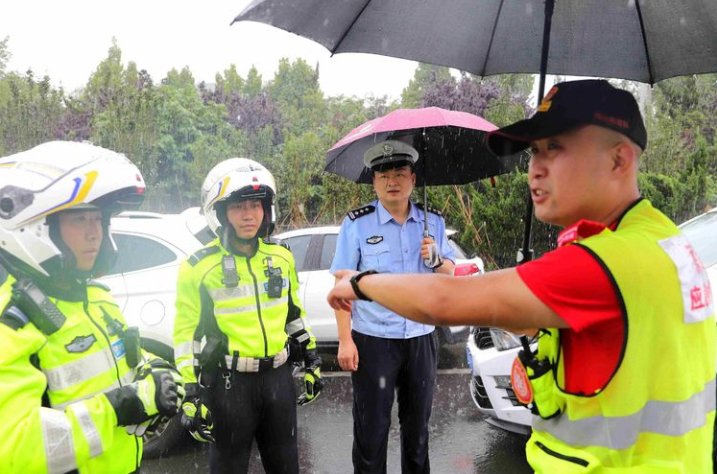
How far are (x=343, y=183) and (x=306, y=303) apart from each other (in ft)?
17.9

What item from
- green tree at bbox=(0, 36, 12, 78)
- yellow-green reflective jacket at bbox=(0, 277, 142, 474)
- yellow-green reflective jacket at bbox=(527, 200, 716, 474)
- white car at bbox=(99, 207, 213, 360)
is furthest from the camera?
green tree at bbox=(0, 36, 12, 78)

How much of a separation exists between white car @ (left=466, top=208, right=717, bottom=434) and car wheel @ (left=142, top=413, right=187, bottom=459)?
7.47ft

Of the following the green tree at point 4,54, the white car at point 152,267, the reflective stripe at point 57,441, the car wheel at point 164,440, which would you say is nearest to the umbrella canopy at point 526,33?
the reflective stripe at point 57,441

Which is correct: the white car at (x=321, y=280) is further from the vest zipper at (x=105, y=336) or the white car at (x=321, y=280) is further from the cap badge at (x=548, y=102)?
the cap badge at (x=548, y=102)

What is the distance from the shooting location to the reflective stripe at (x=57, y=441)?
1.63m

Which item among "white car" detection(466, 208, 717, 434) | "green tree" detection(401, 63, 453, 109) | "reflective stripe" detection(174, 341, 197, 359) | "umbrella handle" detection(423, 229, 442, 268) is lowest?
"white car" detection(466, 208, 717, 434)

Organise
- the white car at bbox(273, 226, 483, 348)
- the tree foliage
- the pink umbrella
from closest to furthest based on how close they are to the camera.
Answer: the pink umbrella
the white car at bbox(273, 226, 483, 348)
the tree foliage

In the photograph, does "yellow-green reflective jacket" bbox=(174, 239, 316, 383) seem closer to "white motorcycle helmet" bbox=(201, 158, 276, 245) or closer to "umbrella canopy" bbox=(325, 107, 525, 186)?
"white motorcycle helmet" bbox=(201, 158, 276, 245)

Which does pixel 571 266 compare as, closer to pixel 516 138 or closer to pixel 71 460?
pixel 516 138

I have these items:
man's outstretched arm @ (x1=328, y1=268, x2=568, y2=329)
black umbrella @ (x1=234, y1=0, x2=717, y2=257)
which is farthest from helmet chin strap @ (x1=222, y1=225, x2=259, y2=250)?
man's outstretched arm @ (x1=328, y1=268, x2=568, y2=329)

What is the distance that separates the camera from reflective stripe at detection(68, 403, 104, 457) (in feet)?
5.60

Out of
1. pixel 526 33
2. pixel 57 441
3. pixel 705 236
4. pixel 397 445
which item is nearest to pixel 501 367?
pixel 397 445

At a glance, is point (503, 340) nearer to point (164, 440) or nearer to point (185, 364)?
point (185, 364)

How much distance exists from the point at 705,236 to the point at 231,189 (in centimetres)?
362
